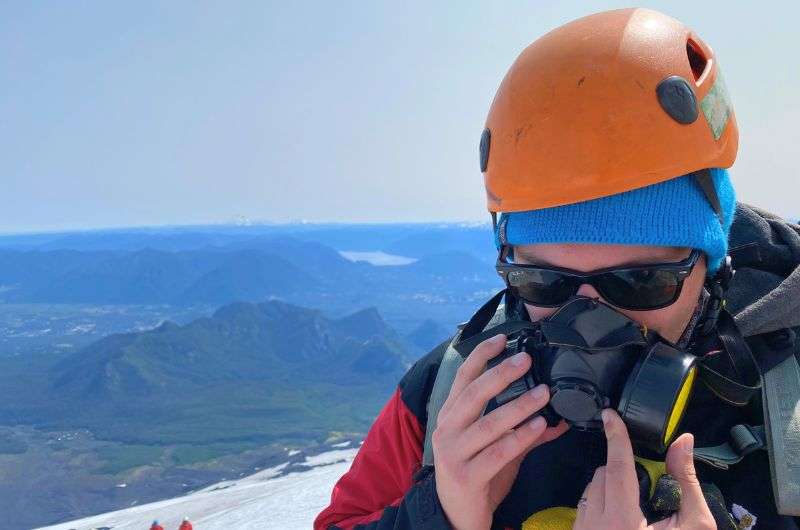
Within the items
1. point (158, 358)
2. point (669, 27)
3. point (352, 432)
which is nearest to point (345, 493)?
point (669, 27)

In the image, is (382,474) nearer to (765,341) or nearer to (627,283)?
(627,283)

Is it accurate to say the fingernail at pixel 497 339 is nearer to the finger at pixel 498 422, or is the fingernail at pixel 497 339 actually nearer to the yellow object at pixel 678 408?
the finger at pixel 498 422

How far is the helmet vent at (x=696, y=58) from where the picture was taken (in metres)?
1.80

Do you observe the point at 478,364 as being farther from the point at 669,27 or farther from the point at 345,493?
the point at 669,27

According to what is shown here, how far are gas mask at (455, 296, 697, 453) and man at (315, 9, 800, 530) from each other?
0.01 meters

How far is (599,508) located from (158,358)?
16126cm

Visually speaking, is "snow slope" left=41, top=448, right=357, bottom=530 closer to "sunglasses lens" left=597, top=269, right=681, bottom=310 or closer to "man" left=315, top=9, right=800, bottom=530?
"man" left=315, top=9, right=800, bottom=530

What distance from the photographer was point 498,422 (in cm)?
139

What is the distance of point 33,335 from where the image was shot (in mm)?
174000

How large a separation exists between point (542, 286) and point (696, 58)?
2.82ft

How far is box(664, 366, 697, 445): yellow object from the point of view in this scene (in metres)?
1.50

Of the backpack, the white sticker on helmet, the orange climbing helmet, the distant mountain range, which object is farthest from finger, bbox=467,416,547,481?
the distant mountain range

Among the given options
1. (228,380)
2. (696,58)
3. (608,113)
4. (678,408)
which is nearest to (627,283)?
(678,408)

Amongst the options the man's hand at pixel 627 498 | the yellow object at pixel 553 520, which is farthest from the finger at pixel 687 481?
the yellow object at pixel 553 520
